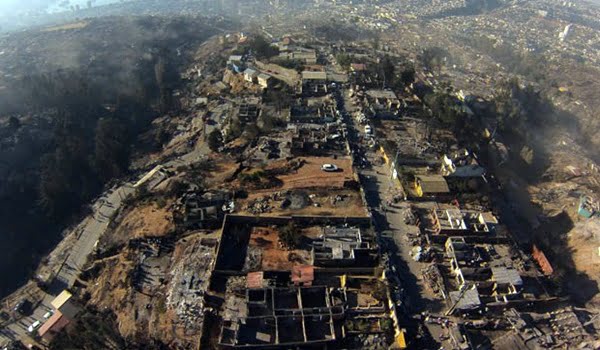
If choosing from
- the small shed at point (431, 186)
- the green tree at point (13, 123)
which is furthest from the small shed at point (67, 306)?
the green tree at point (13, 123)

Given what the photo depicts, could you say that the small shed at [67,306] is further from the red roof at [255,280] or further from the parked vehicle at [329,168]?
the parked vehicle at [329,168]

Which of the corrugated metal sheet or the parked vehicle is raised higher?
the parked vehicle

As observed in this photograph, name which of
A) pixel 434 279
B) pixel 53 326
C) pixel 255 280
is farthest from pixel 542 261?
pixel 53 326

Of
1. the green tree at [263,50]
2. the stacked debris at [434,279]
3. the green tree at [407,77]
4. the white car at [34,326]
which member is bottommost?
the white car at [34,326]

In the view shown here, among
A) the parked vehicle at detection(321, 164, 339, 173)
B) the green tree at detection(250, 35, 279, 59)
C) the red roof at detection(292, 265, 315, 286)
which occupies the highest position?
the green tree at detection(250, 35, 279, 59)

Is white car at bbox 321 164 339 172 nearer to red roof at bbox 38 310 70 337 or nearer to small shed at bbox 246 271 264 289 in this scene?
small shed at bbox 246 271 264 289

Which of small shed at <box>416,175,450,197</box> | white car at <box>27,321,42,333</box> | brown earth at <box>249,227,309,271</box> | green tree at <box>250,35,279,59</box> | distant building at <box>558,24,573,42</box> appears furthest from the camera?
distant building at <box>558,24,573,42</box>

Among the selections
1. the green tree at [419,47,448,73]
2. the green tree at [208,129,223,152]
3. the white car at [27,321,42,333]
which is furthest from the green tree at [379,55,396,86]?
the white car at [27,321,42,333]
